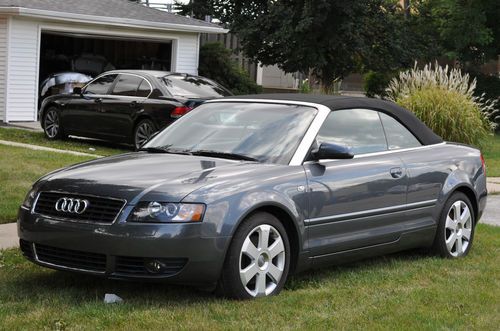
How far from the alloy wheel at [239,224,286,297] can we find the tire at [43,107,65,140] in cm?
1172

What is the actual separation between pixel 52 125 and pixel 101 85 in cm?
145

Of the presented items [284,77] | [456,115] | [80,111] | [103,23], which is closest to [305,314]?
[80,111]

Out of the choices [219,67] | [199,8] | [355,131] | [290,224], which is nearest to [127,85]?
[355,131]

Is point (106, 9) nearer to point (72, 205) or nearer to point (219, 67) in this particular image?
point (219, 67)

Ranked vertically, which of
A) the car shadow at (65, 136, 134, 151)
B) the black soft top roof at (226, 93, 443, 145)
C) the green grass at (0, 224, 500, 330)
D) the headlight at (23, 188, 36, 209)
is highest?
the black soft top roof at (226, 93, 443, 145)

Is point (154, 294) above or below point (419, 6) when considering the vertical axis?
below

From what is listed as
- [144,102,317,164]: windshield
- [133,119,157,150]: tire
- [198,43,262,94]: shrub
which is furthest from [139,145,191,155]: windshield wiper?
[198,43,262,94]: shrub

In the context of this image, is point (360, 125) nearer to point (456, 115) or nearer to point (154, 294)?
point (154, 294)

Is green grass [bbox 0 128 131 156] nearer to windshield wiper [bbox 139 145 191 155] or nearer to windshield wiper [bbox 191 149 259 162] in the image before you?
windshield wiper [bbox 139 145 191 155]

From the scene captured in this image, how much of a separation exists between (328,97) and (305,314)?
2331 mm

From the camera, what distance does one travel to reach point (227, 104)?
758 cm

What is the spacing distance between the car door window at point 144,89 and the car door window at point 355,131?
29.0ft

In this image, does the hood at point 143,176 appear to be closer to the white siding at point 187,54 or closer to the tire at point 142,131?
the tire at point 142,131

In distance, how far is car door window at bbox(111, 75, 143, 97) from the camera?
1630 centimetres
